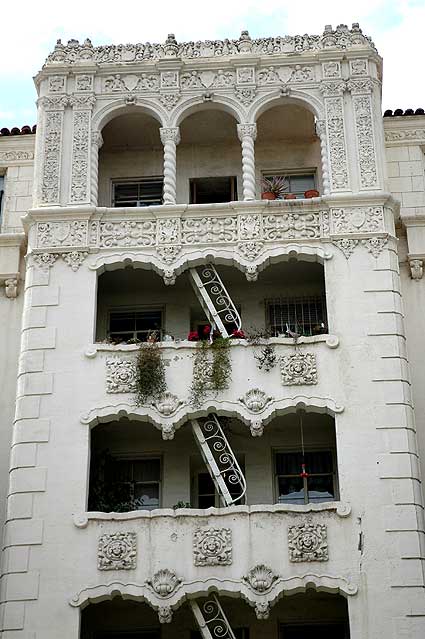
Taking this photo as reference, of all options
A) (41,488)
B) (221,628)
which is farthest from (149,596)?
(41,488)

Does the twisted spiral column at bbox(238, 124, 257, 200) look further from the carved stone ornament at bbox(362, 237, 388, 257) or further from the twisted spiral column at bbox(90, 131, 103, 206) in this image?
the twisted spiral column at bbox(90, 131, 103, 206)

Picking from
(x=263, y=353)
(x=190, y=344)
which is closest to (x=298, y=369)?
(x=263, y=353)

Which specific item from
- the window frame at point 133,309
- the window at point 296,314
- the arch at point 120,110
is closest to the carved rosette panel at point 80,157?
Answer: the arch at point 120,110

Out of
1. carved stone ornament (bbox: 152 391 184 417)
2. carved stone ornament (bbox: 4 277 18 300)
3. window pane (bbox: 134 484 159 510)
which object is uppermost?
carved stone ornament (bbox: 4 277 18 300)

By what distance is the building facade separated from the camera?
21.2m

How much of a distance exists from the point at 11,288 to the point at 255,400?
6.83m

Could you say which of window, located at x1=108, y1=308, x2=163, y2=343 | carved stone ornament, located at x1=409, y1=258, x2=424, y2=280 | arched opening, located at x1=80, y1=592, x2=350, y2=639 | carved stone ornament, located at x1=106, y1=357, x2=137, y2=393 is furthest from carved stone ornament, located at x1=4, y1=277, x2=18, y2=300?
carved stone ornament, located at x1=409, y1=258, x2=424, y2=280

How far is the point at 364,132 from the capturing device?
25422mm

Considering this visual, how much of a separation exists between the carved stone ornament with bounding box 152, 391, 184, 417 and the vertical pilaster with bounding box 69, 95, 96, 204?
5089mm

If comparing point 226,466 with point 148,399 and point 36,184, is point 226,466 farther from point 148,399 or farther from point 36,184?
point 36,184

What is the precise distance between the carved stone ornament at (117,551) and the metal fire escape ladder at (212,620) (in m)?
1.44

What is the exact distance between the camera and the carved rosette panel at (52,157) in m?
25.2

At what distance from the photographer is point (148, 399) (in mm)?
22859

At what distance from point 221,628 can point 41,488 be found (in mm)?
4433
